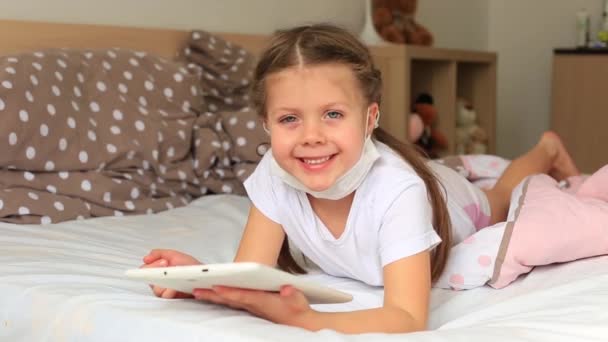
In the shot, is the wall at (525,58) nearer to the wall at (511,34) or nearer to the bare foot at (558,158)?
the wall at (511,34)

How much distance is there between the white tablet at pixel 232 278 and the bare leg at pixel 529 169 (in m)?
0.76

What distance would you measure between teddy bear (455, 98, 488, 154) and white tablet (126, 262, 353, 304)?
2.51 m

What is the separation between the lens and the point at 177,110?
1.89 metres

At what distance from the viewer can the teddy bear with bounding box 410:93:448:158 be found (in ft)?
9.96

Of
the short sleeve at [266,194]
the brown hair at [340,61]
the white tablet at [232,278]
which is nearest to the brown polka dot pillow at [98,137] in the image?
the short sleeve at [266,194]

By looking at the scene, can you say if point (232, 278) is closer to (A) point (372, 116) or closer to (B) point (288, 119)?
(B) point (288, 119)

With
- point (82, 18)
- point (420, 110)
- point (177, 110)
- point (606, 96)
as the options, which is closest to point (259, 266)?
point (177, 110)

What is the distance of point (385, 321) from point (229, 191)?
3.32ft

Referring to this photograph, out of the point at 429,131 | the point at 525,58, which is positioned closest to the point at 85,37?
the point at 429,131

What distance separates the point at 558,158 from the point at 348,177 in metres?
0.95

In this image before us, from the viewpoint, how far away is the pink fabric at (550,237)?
1122mm

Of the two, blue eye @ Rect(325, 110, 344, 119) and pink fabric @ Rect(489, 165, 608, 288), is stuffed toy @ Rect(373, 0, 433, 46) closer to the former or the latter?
pink fabric @ Rect(489, 165, 608, 288)

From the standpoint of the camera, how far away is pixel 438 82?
10.4ft

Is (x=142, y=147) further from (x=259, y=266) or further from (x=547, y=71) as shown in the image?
(x=547, y=71)
